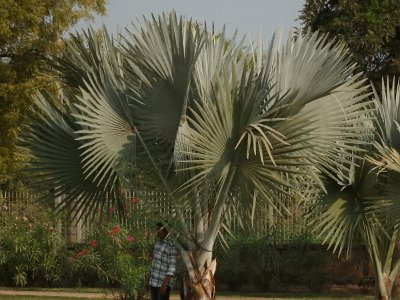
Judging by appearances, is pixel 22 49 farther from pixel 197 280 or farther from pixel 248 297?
pixel 197 280

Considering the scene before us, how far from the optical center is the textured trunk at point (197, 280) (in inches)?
480

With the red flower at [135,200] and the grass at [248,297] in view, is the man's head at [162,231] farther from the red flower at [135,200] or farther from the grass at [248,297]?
the grass at [248,297]

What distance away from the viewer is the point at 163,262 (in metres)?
12.7

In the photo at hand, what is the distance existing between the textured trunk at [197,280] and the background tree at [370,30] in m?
10.2

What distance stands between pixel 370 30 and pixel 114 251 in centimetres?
731

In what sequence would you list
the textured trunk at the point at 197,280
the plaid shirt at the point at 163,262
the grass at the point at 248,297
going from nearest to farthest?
the textured trunk at the point at 197,280 → the plaid shirt at the point at 163,262 → the grass at the point at 248,297

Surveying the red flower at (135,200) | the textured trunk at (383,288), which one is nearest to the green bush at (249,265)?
the textured trunk at (383,288)

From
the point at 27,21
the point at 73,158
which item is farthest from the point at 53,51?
→ the point at 73,158

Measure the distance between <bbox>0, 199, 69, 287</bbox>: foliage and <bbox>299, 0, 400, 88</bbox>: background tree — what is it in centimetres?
688

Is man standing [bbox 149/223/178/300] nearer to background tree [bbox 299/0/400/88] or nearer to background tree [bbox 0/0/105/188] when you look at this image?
background tree [bbox 0/0/105/188]

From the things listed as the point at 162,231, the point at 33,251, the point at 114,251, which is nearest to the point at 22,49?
the point at 33,251

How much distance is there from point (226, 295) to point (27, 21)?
7.18 m

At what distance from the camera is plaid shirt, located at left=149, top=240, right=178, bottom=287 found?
12.7m

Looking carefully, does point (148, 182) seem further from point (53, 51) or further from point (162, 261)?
point (53, 51)
